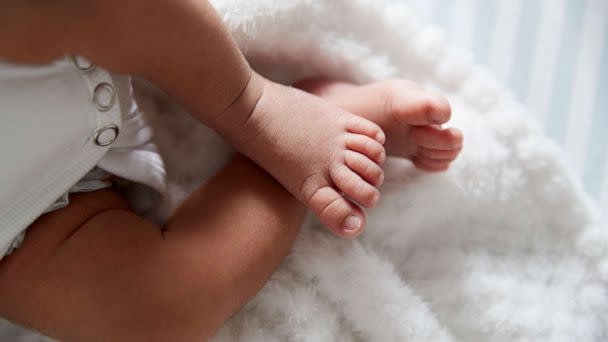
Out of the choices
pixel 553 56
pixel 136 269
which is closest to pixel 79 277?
pixel 136 269

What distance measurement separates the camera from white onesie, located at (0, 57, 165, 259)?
0.59 meters

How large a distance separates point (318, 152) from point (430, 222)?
0.19 metres

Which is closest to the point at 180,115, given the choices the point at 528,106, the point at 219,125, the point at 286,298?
the point at 219,125

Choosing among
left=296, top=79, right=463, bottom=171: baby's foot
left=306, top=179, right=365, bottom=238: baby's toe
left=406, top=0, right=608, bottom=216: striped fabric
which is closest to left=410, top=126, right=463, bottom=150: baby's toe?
left=296, top=79, right=463, bottom=171: baby's foot

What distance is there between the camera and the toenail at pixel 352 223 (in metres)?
0.68

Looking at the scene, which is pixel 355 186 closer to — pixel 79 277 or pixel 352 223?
pixel 352 223

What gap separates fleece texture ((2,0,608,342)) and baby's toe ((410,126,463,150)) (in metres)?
0.08

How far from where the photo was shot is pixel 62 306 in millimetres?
632

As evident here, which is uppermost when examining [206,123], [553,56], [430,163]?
[553,56]

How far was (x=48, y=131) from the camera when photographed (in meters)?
0.61

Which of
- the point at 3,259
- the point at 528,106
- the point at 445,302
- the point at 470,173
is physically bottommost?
the point at 3,259

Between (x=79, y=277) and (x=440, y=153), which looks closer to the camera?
(x=79, y=277)

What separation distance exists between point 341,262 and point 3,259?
1.17ft

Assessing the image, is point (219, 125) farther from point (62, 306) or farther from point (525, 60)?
point (525, 60)
